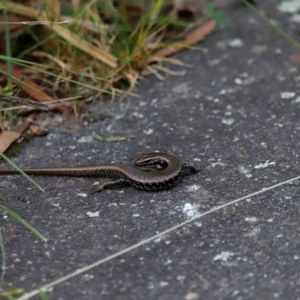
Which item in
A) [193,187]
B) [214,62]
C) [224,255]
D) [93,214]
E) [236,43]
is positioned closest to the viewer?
[224,255]

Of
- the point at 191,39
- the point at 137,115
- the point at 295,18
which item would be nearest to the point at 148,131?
the point at 137,115

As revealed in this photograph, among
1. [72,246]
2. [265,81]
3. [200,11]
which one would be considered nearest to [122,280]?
[72,246]

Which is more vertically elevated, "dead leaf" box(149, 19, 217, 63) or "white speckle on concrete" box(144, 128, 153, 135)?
"dead leaf" box(149, 19, 217, 63)

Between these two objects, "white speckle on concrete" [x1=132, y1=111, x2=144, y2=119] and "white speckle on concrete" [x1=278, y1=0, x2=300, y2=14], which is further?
"white speckle on concrete" [x1=278, y1=0, x2=300, y2=14]

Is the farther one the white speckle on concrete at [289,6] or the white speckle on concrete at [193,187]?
the white speckle on concrete at [289,6]

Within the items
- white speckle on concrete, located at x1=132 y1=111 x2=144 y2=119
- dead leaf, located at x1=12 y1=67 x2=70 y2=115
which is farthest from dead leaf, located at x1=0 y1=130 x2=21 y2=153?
white speckle on concrete, located at x1=132 y1=111 x2=144 y2=119

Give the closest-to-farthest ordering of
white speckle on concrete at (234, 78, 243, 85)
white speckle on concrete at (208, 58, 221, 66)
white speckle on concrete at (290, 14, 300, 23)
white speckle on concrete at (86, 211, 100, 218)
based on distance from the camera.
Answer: white speckle on concrete at (86, 211, 100, 218), white speckle on concrete at (234, 78, 243, 85), white speckle on concrete at (208, 58, 221, 66), white speckle on concrete at (290, 14, 300, 23)

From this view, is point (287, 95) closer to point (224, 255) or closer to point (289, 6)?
point (289, 6)

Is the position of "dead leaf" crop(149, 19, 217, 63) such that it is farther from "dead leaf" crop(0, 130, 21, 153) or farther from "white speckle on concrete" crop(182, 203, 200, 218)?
"white speckle on concrete" crop(182, 203, 200, 218)

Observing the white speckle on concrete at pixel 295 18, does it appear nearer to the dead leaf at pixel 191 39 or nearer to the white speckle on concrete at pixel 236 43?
the white speckle on concrete at pixel 236 43

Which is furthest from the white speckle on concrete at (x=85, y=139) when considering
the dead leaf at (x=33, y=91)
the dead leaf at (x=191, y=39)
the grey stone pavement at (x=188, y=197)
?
the dead leaf at (x=191, y=39)
